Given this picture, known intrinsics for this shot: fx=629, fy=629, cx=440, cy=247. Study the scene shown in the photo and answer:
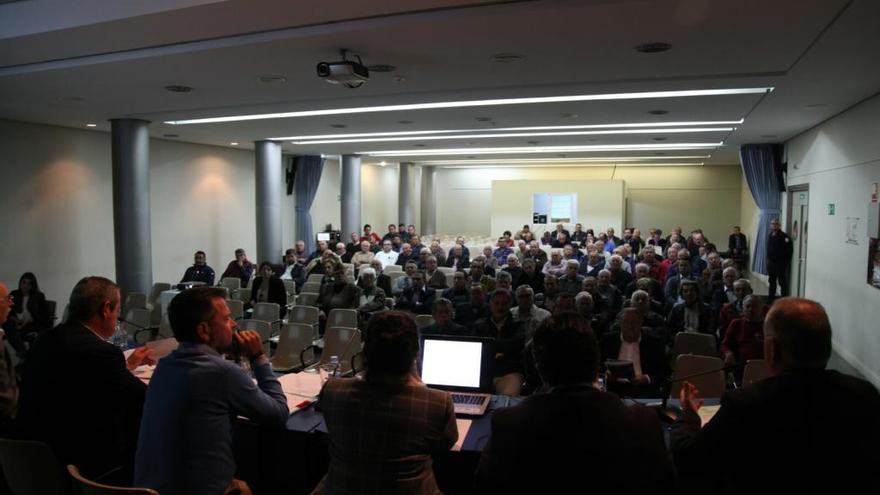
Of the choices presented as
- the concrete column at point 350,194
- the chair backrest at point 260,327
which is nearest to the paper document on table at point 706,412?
the chair backrest at point 260,327

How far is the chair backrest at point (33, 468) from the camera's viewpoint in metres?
2.43

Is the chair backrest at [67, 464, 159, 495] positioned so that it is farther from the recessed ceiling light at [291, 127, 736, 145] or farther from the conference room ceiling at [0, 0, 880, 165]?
the recessed ceiling light at [291, 127, 736, 145]

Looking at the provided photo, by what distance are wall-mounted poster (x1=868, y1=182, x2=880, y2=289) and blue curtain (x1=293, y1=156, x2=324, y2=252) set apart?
38.0ft

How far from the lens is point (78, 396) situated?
2.49 metres

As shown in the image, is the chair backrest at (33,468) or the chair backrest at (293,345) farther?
the chair backrest at (293,345)

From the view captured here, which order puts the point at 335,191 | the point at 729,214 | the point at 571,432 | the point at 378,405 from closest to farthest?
1. the point at 571,432
2. the point at 378,405
3. the point at 335,191
4. the point at 729,214

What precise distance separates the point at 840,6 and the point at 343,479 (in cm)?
395

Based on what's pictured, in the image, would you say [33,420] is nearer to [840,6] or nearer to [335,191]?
[840,6]

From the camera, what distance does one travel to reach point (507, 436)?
1.70m

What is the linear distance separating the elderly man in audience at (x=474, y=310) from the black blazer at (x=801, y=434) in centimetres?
453

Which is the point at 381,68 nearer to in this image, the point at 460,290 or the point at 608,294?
the point at 460,290

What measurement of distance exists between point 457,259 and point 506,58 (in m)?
7.00

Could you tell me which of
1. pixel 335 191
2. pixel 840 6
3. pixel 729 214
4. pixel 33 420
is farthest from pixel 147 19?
pixel 729 214

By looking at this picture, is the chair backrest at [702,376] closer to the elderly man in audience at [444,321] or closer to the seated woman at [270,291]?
the elderly man in audience at [444,321]
